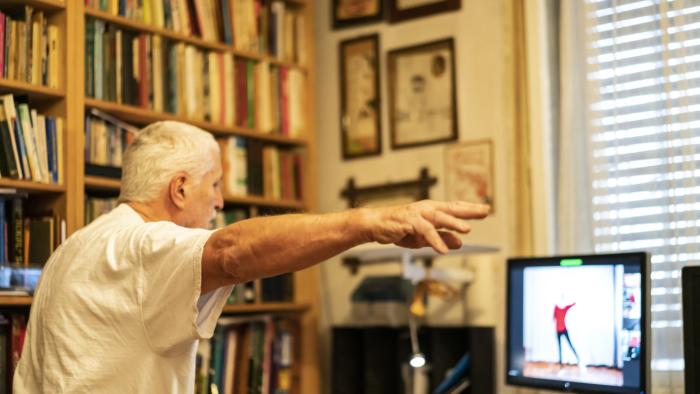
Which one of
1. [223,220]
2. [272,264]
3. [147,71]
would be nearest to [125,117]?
[147,71]

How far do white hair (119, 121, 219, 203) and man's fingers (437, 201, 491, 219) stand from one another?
948 mm

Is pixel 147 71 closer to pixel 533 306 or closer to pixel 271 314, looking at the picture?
pixel 271 314

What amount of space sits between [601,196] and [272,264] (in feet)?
6.08

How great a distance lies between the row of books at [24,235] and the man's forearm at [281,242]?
4.57 feet

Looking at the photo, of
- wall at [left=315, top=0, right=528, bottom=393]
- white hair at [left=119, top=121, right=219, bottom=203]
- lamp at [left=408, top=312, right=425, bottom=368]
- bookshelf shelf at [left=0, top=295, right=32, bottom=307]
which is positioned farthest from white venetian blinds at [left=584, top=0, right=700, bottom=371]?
bookshelf shelf at [left=0, top=295, right=32, bottom=307]

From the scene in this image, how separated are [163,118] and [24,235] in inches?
26.6

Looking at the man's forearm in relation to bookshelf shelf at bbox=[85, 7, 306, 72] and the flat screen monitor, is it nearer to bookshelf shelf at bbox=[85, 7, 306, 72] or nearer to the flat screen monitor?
the flat screen monitor

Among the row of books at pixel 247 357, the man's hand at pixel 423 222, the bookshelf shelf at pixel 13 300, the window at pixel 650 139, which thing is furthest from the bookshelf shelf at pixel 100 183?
the man's hand at pixel 423 222

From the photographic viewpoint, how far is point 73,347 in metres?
1.88

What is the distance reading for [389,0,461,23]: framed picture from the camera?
357 centimetres

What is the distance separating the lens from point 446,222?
140cm

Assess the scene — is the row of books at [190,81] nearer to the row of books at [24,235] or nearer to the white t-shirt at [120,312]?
the row of books at [24,235]

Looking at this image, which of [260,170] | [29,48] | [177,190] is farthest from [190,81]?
[177,190]

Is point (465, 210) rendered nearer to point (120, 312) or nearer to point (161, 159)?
point (120, 312)
